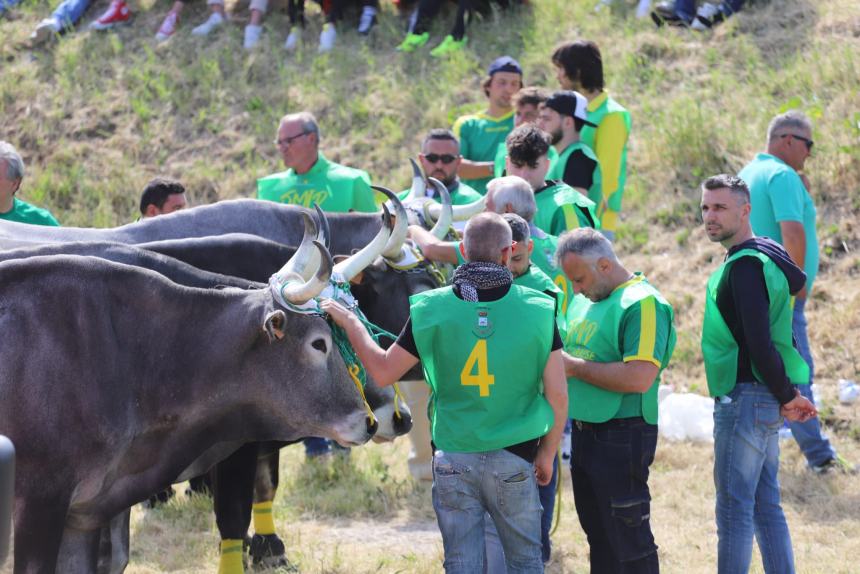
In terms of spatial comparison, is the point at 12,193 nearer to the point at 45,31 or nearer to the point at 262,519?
the point at 262,519

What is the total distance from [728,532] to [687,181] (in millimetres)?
6040

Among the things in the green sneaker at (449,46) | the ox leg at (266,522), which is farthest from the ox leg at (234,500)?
the green sneaker at (449,46)

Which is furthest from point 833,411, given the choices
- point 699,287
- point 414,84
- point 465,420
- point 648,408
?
point 414,84

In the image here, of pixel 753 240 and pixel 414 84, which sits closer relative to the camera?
pixel 753 240

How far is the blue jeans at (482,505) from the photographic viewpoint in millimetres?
4828

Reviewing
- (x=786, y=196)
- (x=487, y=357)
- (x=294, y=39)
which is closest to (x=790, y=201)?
(x=786, y=196)

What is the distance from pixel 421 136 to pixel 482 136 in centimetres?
363

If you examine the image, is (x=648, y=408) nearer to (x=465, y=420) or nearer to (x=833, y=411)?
(x=465, y=420)

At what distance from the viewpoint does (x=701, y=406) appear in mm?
8906

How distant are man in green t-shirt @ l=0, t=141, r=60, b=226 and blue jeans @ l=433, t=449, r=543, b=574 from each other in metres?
4.18

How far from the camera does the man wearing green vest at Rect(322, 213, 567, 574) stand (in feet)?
15.7

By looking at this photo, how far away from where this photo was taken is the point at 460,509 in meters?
4.89

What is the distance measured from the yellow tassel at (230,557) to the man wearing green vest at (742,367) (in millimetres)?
2432

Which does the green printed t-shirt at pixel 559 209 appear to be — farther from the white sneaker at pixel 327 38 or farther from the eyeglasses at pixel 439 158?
the white sneaker at pixel 327 38
